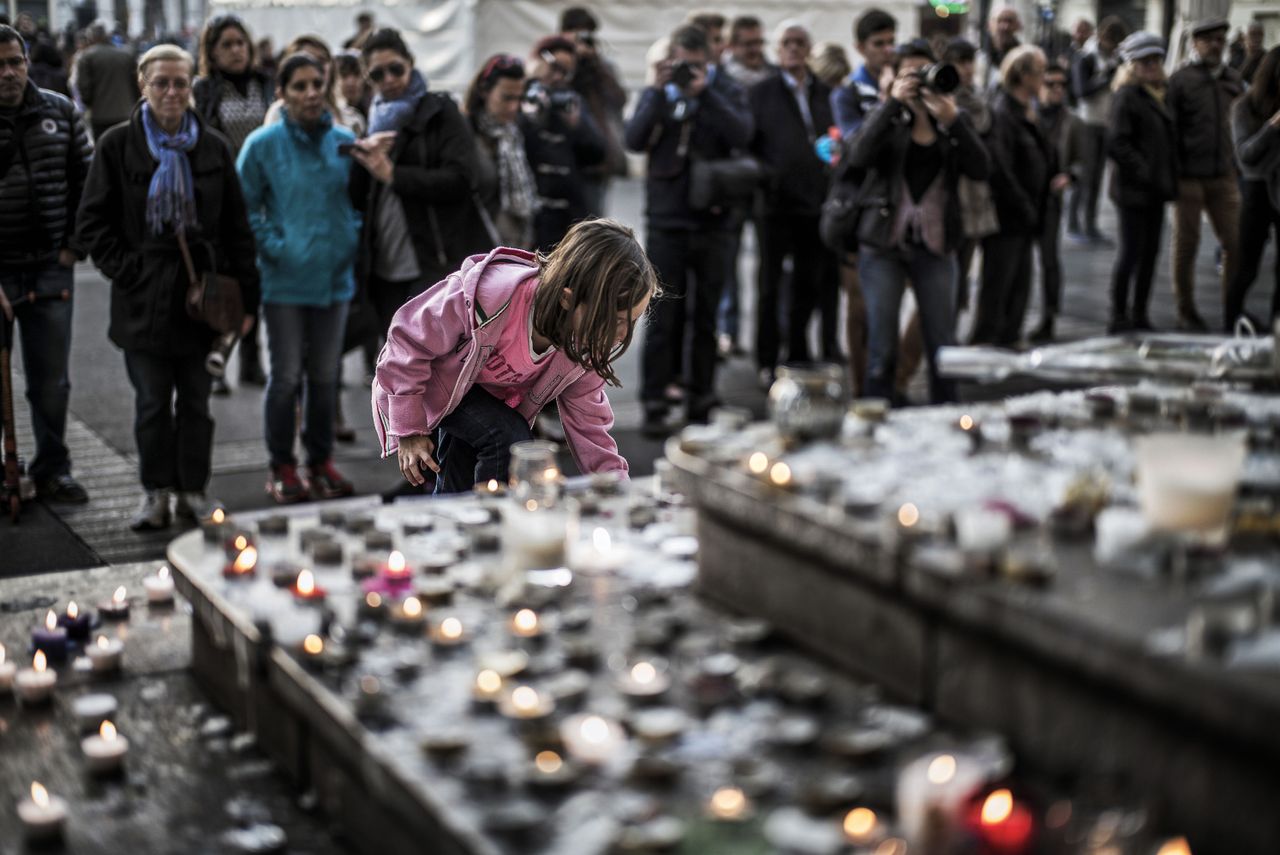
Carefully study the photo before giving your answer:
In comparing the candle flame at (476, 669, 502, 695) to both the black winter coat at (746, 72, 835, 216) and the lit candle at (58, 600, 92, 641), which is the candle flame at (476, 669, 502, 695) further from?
the black winter coat at (746, 72, 835, 216)

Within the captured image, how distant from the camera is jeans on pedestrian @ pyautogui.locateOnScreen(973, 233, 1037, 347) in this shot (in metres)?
9.28

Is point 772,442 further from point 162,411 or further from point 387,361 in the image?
point 162,411

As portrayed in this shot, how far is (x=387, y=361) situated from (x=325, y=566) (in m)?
1.26

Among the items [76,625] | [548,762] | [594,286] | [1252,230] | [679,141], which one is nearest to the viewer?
[548,762]

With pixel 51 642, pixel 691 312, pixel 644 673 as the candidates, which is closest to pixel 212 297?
pixel 691 312

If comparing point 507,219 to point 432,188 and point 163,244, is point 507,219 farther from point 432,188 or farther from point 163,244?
point 163,244

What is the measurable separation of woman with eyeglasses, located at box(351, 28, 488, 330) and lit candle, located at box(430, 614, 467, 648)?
417cm

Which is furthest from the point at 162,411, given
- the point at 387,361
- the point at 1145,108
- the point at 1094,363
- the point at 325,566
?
the point at 1145,108

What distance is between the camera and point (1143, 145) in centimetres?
1002

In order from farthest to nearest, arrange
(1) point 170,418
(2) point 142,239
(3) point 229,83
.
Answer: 1. (3) point 229,83
2. (1) point 170,418
3. (2) point 142,239

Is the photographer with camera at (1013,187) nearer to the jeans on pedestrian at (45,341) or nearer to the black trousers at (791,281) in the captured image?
the black trousers at (791,281)

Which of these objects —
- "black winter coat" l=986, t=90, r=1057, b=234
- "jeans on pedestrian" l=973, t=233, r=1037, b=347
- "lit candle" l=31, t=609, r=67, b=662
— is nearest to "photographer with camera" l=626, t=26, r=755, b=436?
"black winter coat" l=986, t=90, r=1057, b=234

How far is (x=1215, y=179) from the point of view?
1056 cm

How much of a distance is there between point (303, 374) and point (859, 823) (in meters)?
5.17
